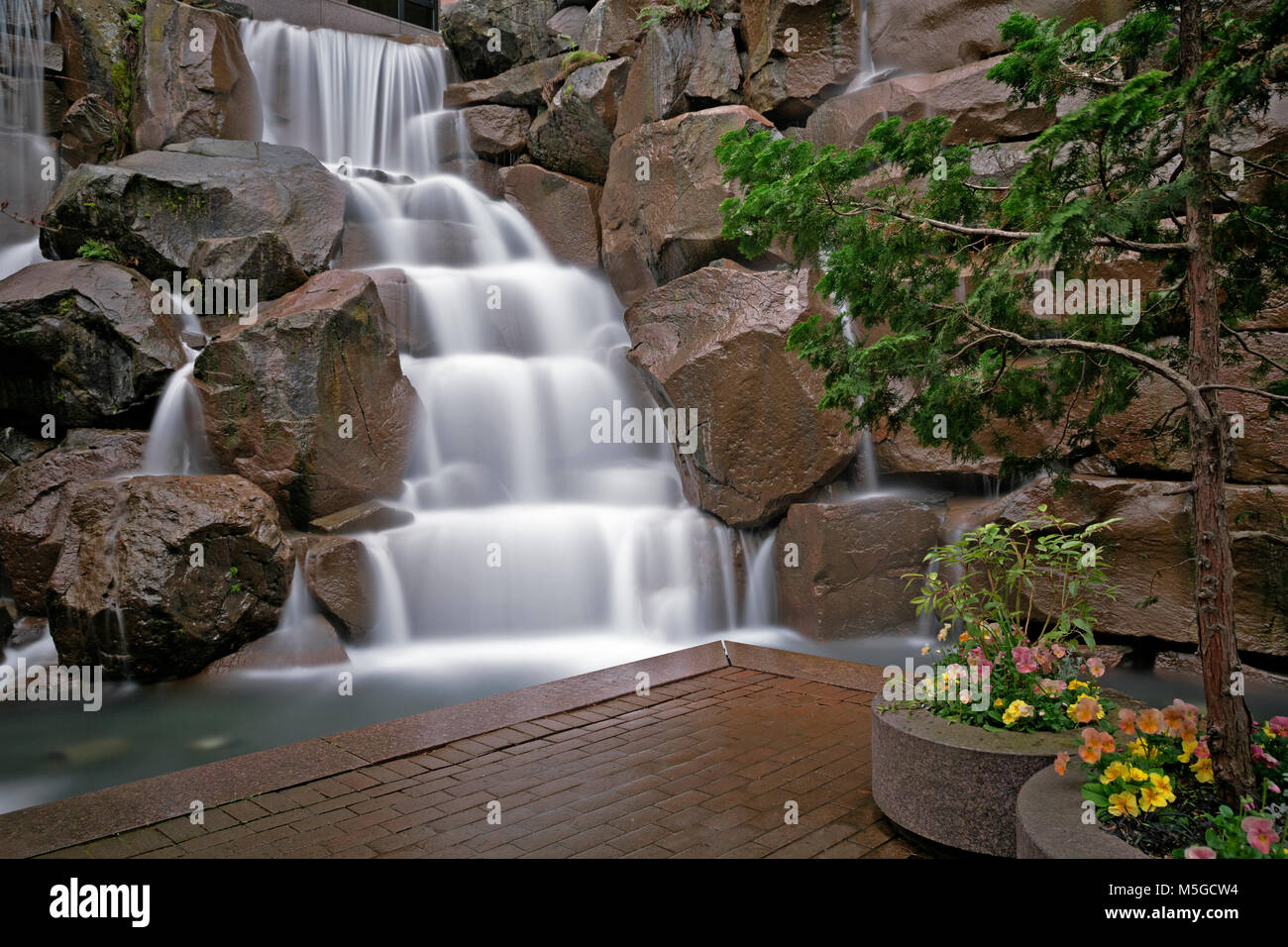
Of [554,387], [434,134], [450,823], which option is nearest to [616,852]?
[450,823]

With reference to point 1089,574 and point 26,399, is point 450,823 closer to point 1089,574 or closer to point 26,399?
point 1089,574

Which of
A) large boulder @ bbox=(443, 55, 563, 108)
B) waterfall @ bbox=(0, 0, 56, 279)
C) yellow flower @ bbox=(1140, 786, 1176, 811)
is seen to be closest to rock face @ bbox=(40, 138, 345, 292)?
waterfall @ bbox=(0, 0, 56, 279)

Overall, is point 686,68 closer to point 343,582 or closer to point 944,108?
point 944,108

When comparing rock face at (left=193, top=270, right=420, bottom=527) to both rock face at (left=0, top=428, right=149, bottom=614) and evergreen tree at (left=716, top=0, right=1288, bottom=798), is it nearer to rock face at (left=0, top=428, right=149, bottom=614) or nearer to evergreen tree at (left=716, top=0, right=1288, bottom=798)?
rock face at (left=0, top=428, right=149, bottom=614)

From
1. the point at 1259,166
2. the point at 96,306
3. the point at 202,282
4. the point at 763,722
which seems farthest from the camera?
the point at 202,282

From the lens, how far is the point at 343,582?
8.54m

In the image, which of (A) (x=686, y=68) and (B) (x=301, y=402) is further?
(A) (x=686, y=68)

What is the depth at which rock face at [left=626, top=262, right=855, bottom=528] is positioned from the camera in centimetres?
904

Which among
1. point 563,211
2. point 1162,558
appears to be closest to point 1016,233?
point 1162,558

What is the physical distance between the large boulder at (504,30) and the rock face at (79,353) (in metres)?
9.22

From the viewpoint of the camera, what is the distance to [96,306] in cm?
1017

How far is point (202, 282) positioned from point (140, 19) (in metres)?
6.73

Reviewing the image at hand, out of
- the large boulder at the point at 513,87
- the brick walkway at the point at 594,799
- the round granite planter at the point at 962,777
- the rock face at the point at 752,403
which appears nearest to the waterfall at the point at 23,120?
the large boulder at the point at 513,87

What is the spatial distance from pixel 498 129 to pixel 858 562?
425 inches
